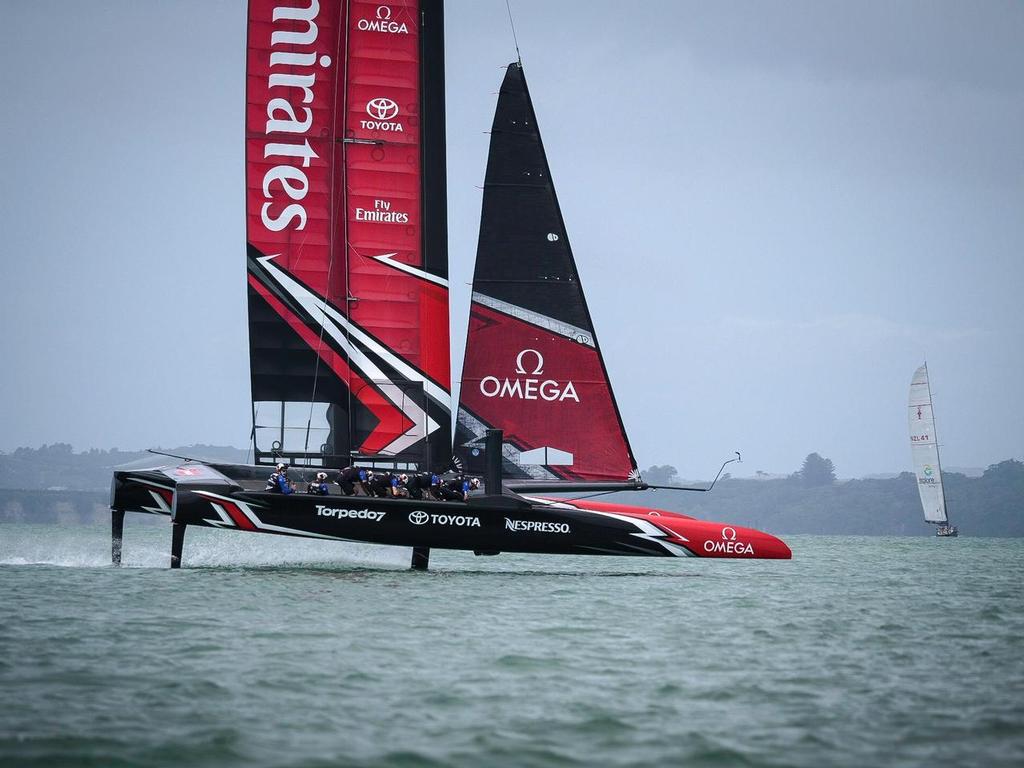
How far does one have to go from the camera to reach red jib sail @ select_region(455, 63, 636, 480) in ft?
68.8

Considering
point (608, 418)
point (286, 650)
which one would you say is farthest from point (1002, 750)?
point (608, 418)

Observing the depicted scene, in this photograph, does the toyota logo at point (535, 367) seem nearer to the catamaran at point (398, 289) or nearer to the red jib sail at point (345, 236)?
the catamaran at point (398, 289)

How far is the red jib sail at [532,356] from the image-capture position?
21.0 metres

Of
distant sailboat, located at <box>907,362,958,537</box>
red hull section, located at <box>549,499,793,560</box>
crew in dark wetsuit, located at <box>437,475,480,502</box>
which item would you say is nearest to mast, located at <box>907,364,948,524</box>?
distant sailboat, located at <box>907,362,958,537</box>

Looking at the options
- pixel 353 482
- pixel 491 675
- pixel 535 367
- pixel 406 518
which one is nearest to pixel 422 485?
pixel 406 518

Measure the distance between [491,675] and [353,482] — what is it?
937 cm

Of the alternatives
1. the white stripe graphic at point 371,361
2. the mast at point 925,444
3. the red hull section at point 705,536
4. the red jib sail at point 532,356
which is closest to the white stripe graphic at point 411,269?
the red jib sail at point 532,356

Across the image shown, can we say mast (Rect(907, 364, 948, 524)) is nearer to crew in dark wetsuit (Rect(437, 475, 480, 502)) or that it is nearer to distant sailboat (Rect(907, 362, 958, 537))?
distant sailboat (Rect(907, 362, 958, 537))

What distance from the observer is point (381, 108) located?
20.8m

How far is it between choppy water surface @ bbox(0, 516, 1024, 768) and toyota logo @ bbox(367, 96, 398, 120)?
26.4 feet

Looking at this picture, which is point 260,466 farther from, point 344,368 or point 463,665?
point 463,665

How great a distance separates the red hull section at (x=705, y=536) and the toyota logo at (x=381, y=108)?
702 cm

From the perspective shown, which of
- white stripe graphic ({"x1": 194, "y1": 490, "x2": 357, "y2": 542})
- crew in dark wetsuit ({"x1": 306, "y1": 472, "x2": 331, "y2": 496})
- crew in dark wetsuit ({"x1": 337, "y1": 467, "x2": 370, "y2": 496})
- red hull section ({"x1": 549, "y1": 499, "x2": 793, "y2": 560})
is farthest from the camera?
red hull section ({"x1": 549, "y1": 499, "x2": 793, "y2": 560})

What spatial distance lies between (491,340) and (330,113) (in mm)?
4638
